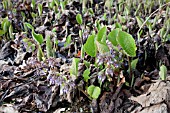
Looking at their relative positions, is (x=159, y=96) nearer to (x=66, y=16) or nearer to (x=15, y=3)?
(x=66, y=16)

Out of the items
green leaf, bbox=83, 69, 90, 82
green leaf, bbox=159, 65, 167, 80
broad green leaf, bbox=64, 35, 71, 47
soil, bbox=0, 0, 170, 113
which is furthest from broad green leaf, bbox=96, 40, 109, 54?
broad green leaf, bbox=64, 35, 71, 47

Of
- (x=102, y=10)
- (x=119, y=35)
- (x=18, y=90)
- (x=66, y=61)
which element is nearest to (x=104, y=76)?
(x=119, y=35)

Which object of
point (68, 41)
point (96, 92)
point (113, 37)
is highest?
point (113, 37)

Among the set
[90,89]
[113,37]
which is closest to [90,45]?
[113,37]

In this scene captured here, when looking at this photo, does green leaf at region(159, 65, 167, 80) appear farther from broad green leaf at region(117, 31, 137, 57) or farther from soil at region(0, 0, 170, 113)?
broad green leaf at region(117, 31, 137, 57)

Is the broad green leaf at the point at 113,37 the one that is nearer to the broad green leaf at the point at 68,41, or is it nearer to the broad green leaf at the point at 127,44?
the broad green leaf at the point at 127,44

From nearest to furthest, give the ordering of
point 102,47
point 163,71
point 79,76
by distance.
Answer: point 102,47 → point 163,71 → point 79,76

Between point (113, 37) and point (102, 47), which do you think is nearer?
point (102, 47)

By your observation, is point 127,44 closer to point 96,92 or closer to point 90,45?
point 90,45

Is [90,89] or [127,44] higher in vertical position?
[127,44]

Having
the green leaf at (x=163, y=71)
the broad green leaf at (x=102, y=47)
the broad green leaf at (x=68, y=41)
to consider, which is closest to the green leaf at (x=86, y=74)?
the broad green leaf at (x=102, y=47)
